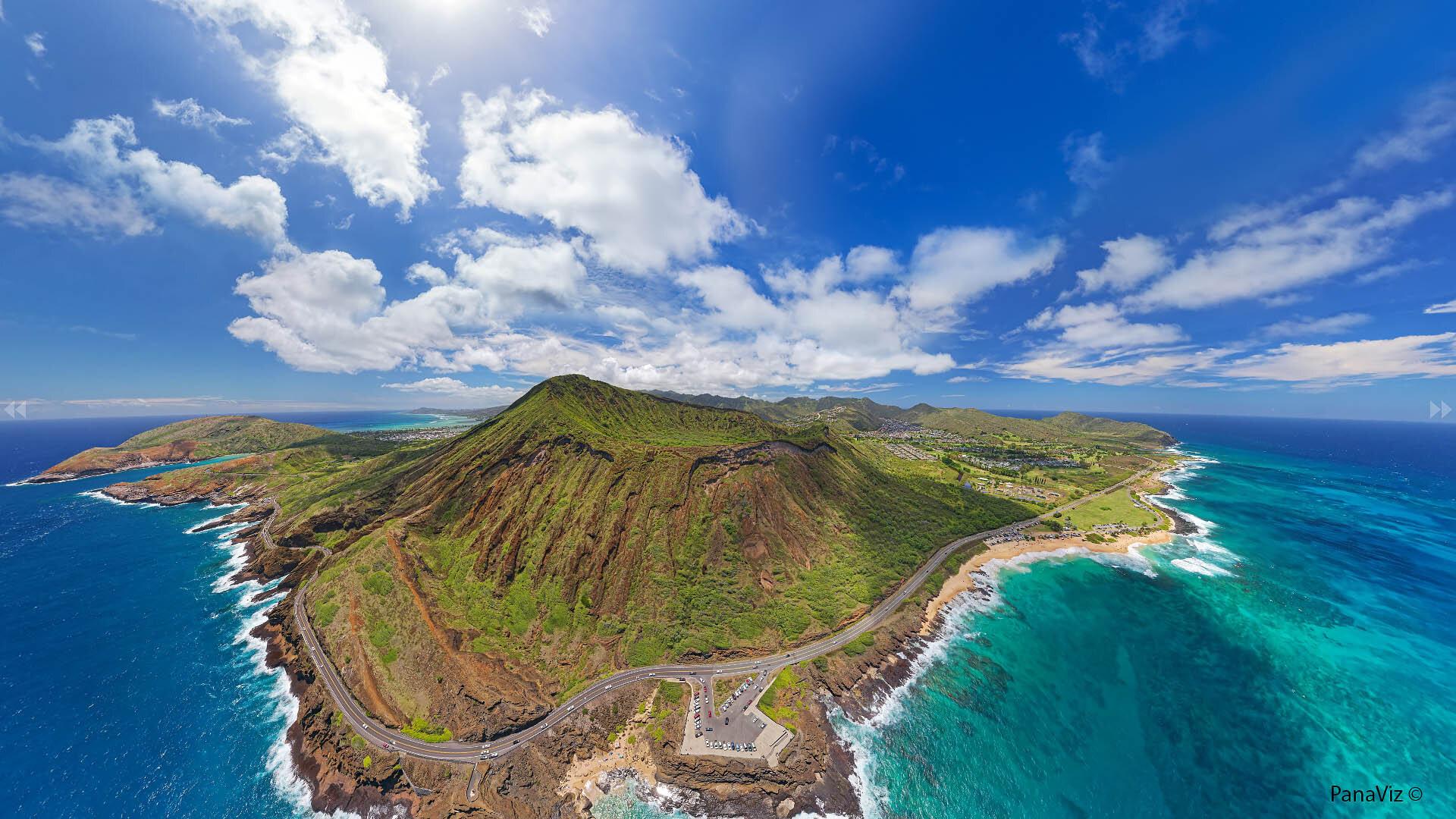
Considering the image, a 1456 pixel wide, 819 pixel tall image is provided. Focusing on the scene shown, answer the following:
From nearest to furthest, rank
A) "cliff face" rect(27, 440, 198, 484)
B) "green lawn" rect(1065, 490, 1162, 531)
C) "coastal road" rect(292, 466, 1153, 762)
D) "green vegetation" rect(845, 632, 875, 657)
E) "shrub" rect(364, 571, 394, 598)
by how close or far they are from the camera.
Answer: "coastal road" rect(292, 466, 1153, 762), "green vegetation" rect(845, 632, 875, 657), "shrub" rect(364, 571, 394, 598), "green lawn" rect(1065, 490, 1162, 531), "cliff face" rect(27, 440, 198, 484)

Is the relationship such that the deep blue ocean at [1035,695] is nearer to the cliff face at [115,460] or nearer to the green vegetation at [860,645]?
the green vegetation at [860,645]

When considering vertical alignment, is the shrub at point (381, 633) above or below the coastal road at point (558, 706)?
above

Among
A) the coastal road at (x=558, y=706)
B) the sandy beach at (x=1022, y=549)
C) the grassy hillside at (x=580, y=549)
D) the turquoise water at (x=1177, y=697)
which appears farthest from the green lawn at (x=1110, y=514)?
the coastal road at (x=558, y=706)

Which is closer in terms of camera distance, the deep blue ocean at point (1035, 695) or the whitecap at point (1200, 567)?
the deep blue ocean at point (1035, 695)

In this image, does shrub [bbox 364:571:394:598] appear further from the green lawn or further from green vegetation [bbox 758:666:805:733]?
the green lawn

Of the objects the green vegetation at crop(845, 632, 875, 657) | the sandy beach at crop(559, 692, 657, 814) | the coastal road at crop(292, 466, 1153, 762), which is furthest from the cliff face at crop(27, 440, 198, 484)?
the green vegetation at crop(845, 632, 875, 657)
